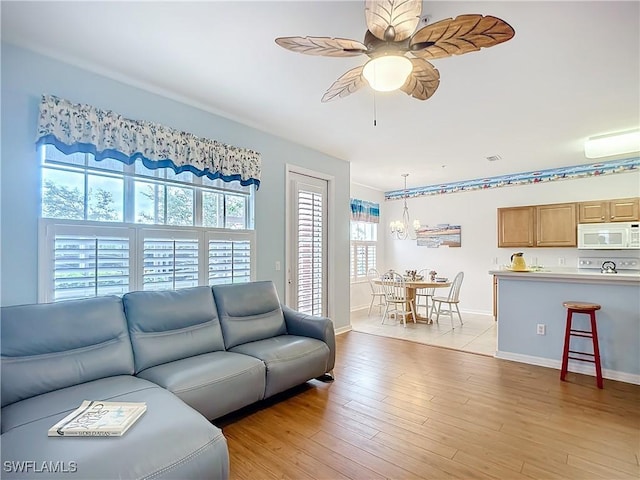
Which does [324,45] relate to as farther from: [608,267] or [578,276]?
[608,267]

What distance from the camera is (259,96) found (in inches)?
122

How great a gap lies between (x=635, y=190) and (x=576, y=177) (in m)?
0.78

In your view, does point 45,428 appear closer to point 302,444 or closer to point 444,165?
point 302,444

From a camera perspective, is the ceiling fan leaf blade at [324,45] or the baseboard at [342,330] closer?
the ceiling fan leaf blade at [324,45]

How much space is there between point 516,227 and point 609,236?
4.21 ft

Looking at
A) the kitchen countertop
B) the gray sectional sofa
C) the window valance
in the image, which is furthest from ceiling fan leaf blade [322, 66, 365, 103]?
the window valance

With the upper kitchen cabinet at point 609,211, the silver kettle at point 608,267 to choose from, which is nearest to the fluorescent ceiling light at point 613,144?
the upper kitchen cabinet at point 609,211

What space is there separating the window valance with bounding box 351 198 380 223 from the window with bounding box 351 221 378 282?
120 millimetres

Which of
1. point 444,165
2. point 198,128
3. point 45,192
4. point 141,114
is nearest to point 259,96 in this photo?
point 198,128

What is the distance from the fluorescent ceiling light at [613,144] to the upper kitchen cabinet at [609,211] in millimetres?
1263

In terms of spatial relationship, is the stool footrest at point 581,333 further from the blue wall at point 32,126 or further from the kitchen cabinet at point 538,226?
the blue wall at point 32,126

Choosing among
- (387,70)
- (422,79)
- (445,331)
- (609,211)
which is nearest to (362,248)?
(445,331)

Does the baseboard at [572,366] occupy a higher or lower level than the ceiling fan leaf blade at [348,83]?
lower

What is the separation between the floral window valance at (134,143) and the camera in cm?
238
